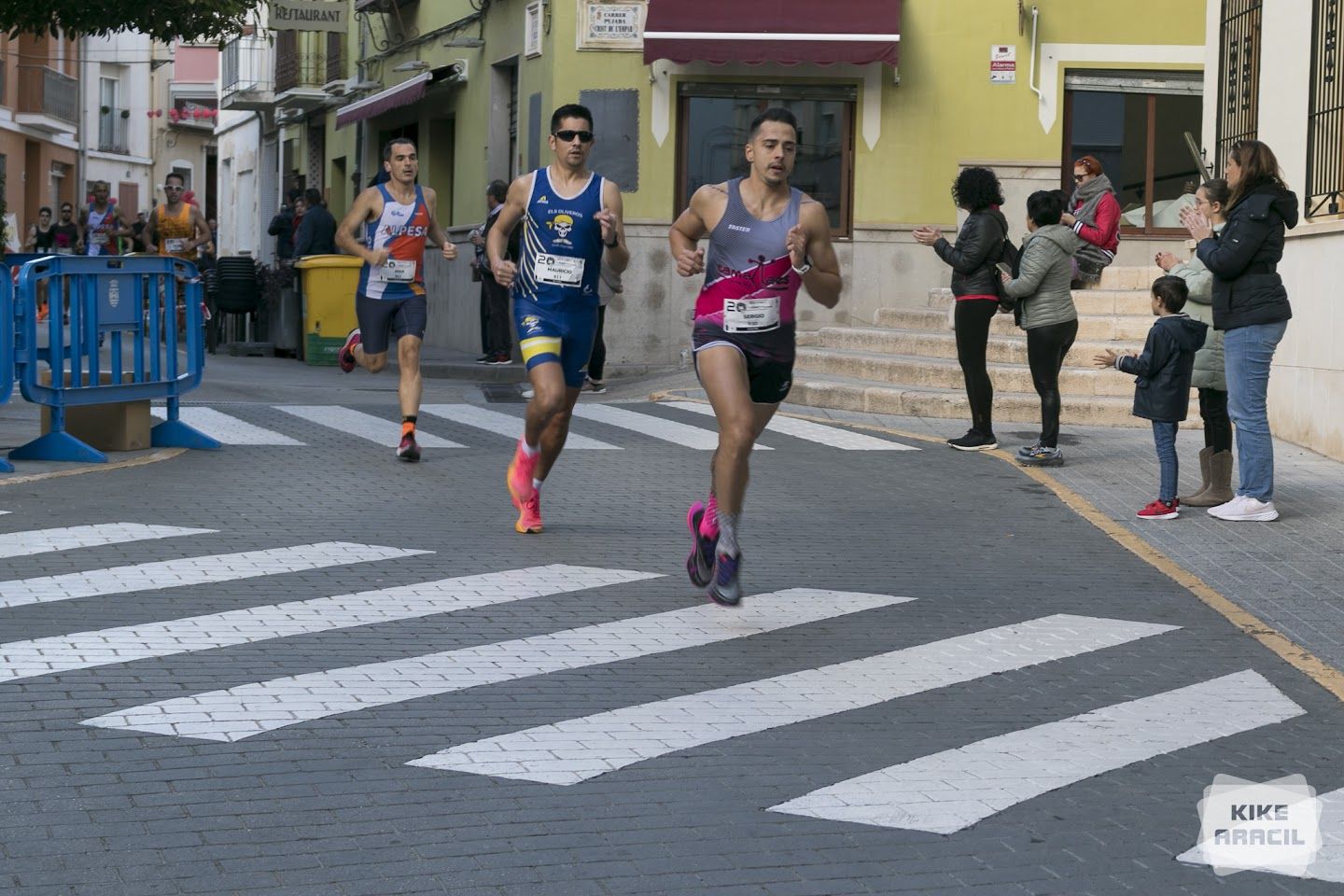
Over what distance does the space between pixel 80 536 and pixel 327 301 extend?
45.6 feet

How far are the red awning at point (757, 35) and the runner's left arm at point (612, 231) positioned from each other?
12.9m

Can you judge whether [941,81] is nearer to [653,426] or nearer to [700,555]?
[653,426]

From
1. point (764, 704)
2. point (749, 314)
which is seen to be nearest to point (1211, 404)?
point (749, 314)

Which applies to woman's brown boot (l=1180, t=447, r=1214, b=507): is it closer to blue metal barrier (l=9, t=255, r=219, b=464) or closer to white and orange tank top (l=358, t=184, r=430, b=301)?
white and orange tank top (l=358, t=184, r=430, b=301)

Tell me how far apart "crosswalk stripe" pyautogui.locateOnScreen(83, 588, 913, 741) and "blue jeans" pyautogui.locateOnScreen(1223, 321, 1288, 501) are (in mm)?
3035

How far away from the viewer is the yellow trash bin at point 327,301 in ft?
74.0

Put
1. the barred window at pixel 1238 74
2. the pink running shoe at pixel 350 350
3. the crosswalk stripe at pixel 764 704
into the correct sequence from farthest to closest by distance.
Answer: the barred window at pixel 1238 74 < the pink running shoe at pixel 350 350 < the crosswalk stripe at pixel 764 704

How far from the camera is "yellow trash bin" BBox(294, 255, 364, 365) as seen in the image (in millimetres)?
22547

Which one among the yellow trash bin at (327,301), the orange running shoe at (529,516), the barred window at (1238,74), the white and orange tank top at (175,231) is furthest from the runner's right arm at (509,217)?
the white and orange tank top at (175,231)

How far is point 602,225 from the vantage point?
361 inches

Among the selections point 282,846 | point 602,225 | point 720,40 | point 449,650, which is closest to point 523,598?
point 449,650

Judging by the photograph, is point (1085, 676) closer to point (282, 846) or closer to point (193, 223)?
point (282, 846)

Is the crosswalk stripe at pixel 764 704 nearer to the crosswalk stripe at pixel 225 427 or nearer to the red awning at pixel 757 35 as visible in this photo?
the crosswalk stripe at pixel 225 427

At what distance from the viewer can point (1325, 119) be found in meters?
14.3
